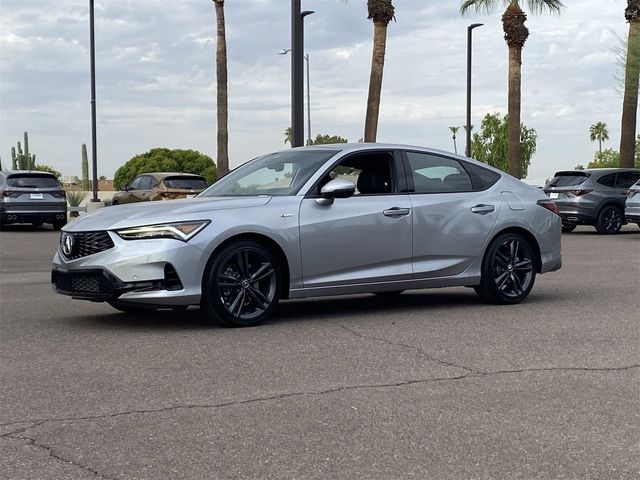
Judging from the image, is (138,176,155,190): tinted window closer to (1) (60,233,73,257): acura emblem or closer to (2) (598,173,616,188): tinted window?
(2) (598,173,616,188): tinted window

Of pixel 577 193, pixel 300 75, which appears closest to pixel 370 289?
pixel 300 75

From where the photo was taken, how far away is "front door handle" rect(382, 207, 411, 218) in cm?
888

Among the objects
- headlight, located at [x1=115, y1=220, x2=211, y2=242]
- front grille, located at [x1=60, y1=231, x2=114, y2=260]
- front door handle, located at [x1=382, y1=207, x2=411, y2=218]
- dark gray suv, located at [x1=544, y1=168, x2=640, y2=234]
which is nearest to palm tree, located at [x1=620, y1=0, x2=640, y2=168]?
dark gray suv, located at [x1=544, y1=168, x2=640, y2=234]

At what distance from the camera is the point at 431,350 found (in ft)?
23.5

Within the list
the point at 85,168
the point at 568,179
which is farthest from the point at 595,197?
the point at 85,168

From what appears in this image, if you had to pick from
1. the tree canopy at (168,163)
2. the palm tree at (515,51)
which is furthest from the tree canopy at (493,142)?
the palm tree at (515,51)

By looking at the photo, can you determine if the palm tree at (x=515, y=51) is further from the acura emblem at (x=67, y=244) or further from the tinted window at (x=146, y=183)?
the acura emblem at (x=67, y=244)

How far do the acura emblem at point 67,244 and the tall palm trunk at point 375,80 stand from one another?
23975 millimetres

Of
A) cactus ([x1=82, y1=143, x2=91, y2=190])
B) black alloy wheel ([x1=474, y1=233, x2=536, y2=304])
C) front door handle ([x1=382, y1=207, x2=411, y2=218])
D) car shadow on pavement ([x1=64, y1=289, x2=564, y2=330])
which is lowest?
car shadow on pavement ([x1=64, y1=289, x2=564, y2=330])

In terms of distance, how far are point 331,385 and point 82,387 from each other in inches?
59.6

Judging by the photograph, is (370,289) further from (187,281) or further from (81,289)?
(81,289)

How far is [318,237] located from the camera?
8.45 meters

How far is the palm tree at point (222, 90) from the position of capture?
33.2 meters

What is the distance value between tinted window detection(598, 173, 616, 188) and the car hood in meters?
16.7
